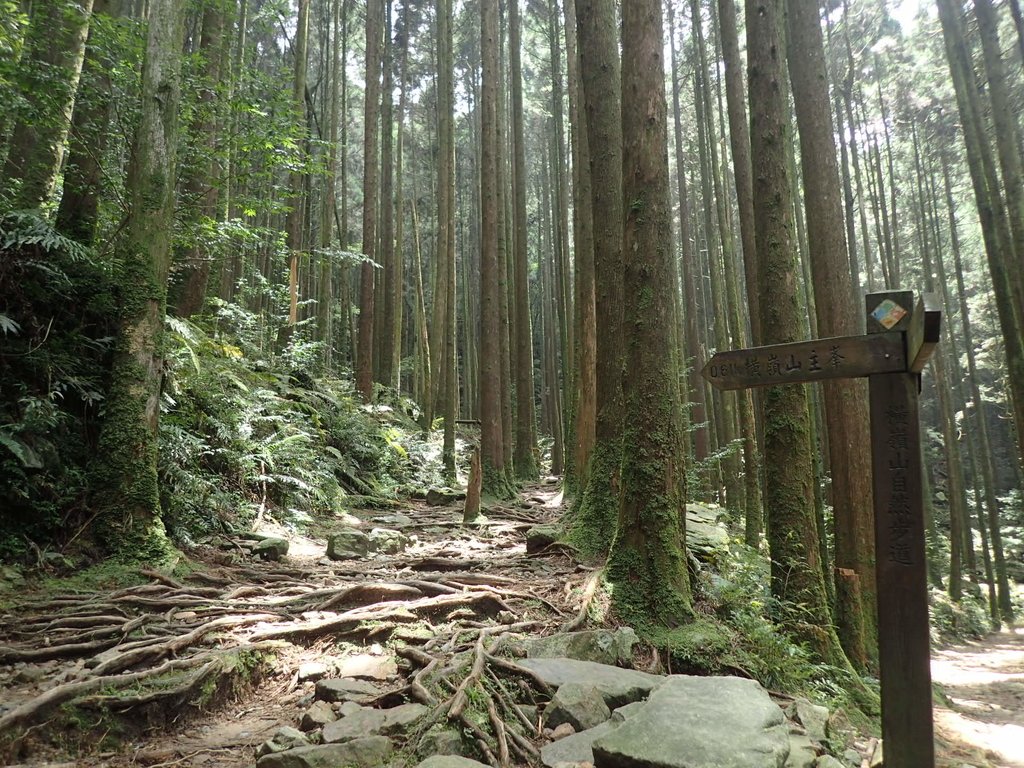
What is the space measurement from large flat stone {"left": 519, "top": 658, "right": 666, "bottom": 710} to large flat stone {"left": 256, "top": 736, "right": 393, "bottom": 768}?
105 cm

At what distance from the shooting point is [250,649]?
3553 mm

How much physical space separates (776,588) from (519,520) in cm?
475

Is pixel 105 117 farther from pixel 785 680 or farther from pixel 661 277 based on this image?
pixel 785 680

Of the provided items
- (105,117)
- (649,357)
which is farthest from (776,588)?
(105,117)

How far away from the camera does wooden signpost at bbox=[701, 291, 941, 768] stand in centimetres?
266

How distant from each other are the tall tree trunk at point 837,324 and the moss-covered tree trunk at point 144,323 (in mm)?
6163

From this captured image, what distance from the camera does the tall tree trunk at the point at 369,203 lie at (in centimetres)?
1419

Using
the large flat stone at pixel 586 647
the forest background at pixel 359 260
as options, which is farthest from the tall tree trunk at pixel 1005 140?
the large flat stone at pixel 586 647

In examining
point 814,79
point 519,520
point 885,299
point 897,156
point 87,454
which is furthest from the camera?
point 897,156

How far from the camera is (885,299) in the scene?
2902mm

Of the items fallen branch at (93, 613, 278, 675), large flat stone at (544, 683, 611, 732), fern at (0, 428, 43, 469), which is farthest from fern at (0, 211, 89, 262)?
large flat stone at (544, 683, 611, 732)

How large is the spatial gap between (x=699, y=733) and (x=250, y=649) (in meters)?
2.60

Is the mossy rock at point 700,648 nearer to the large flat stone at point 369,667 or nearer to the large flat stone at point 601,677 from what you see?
the large flat stone at point 601,677

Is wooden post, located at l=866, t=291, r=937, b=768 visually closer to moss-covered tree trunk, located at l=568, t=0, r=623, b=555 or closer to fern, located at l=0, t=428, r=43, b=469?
moss-covered tree trunk, located at l=568, t=0, r=623, b=555
